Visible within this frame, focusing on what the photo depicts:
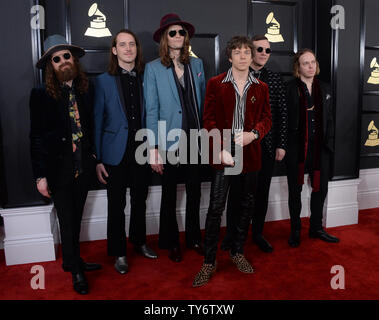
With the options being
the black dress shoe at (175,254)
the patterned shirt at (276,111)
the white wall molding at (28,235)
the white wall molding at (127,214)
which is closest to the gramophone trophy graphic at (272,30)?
the patterned shirt at (276,111)

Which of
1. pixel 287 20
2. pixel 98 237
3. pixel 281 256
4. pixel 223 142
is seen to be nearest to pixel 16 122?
pixel 98 237

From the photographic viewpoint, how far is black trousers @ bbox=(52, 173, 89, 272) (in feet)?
7.36

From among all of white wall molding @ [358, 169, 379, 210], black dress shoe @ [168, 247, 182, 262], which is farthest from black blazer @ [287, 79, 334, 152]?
black dress shoe @ [168, 247, 182, 262]

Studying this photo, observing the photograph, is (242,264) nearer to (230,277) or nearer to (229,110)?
(230,277)

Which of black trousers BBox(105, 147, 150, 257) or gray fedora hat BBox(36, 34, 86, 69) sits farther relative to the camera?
black trousers BBox(105, 147, 150, 257)

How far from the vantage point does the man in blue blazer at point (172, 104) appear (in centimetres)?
254

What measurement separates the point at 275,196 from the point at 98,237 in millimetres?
1862

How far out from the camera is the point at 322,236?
10.3 ft

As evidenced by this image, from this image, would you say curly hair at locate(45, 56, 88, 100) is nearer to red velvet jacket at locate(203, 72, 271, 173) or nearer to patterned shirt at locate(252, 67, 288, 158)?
red velvet jacket at locate(203, 72, 271, 173)

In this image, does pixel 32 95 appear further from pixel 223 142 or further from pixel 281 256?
pixel 281 256

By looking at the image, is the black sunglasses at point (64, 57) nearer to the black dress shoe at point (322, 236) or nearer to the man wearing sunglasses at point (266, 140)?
the man wearing sunglasses at point (266, 140)

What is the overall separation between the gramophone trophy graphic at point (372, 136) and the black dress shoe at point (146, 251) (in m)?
2.75

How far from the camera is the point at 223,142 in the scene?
231 cm

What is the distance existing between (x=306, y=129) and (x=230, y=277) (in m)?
1.39
